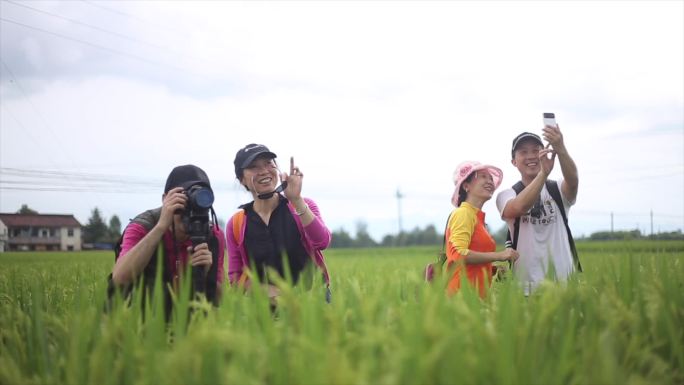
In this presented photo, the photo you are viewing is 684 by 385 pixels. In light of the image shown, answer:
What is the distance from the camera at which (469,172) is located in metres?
3.71

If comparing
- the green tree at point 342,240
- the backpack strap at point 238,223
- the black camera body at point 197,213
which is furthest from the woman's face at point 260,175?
the green tree at point 342,240

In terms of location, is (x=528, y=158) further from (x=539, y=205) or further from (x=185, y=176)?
(x=185, y=176)

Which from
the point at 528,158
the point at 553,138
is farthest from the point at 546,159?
the point at 528,158

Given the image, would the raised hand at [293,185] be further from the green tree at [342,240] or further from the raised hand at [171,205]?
the green tree at [342,240]

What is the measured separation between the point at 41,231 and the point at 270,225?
47495 millimetres

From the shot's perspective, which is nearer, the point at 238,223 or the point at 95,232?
the point at 238,223

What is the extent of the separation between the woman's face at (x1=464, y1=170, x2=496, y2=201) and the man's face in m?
0.25

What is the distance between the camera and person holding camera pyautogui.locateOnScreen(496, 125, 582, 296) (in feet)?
11.4

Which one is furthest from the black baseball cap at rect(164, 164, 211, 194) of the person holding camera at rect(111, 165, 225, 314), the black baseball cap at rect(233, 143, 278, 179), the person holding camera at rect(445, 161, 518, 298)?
the person holding camera at rect(445, 161, 518, 298)

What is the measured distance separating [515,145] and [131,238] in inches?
104

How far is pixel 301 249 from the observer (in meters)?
3.46

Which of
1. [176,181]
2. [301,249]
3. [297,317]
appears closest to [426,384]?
[297,317]

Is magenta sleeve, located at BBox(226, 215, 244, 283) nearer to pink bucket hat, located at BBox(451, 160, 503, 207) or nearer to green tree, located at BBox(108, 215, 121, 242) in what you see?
pink bucket hat, located at BBox(451, 160, 503, 207)

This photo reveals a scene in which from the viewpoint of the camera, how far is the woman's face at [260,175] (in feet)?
11.2
